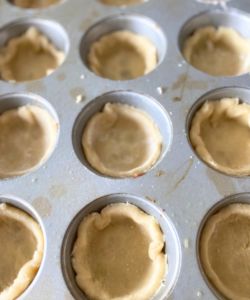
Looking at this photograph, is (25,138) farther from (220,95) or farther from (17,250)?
(220,95)

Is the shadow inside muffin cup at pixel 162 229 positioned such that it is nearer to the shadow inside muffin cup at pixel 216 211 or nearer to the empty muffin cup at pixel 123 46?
the shadow inside muffin cup at pixel 216 211

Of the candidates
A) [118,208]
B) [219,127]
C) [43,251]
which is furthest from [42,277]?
[219,127]

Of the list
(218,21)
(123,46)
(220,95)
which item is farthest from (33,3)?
(220,95)

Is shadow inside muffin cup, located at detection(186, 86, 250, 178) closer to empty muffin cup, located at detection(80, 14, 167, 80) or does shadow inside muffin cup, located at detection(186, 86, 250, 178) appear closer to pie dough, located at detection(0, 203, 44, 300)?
empty muffin cup, located at detection(80, 14, 167, 80)

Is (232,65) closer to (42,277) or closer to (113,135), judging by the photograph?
(113,135)

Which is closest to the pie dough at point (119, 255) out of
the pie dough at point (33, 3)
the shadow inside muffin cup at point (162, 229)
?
the shadow inside muffin cup at point (162, 229)

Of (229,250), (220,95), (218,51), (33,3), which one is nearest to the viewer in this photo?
(229,250)
